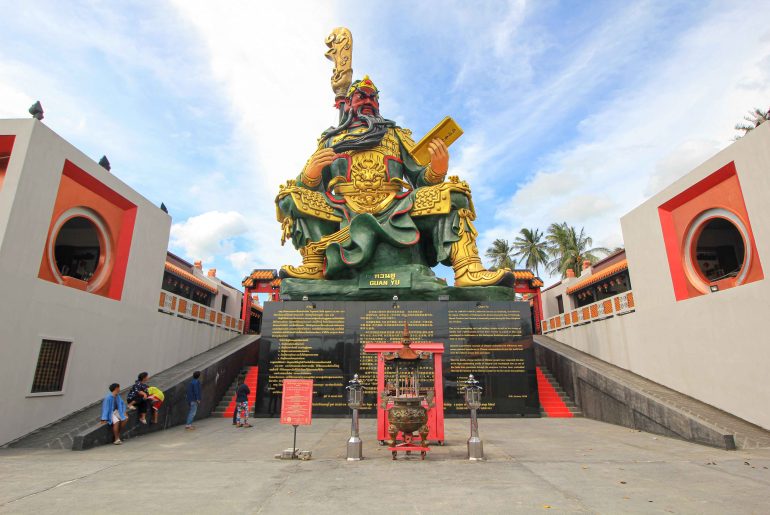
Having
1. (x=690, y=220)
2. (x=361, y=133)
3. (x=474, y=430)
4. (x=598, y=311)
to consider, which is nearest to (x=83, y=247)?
(x=361, y=133)

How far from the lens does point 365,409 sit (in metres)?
10.6

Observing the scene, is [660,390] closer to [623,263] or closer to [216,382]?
[623,263]

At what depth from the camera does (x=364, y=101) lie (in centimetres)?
1508

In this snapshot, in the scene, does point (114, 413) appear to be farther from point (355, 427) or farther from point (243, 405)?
point (355, 427)

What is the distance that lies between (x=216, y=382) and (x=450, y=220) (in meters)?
8.44

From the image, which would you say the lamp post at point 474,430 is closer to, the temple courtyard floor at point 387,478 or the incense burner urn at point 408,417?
the temple courtyard floor at point 387,478

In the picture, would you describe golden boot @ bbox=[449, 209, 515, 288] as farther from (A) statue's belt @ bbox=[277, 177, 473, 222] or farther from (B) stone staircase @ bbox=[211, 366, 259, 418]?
(B) stone staircase @ bbox=[211, 366, 259, 418]

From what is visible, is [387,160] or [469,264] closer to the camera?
[469,264]

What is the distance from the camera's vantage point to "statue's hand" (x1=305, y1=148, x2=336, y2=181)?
46.2 feet

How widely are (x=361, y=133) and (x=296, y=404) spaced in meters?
10.5

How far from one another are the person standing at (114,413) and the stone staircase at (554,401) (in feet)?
31.0

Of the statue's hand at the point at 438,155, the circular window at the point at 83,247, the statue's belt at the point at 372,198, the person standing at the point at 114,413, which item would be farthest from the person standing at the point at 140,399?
the statue's hand at the point at 438,155

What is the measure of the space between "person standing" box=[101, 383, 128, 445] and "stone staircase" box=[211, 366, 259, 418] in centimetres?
389

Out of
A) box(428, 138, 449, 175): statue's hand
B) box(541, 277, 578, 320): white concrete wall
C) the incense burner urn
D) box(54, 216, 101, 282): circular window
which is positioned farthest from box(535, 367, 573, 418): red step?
box(54, 216, 101, 282): circular window
